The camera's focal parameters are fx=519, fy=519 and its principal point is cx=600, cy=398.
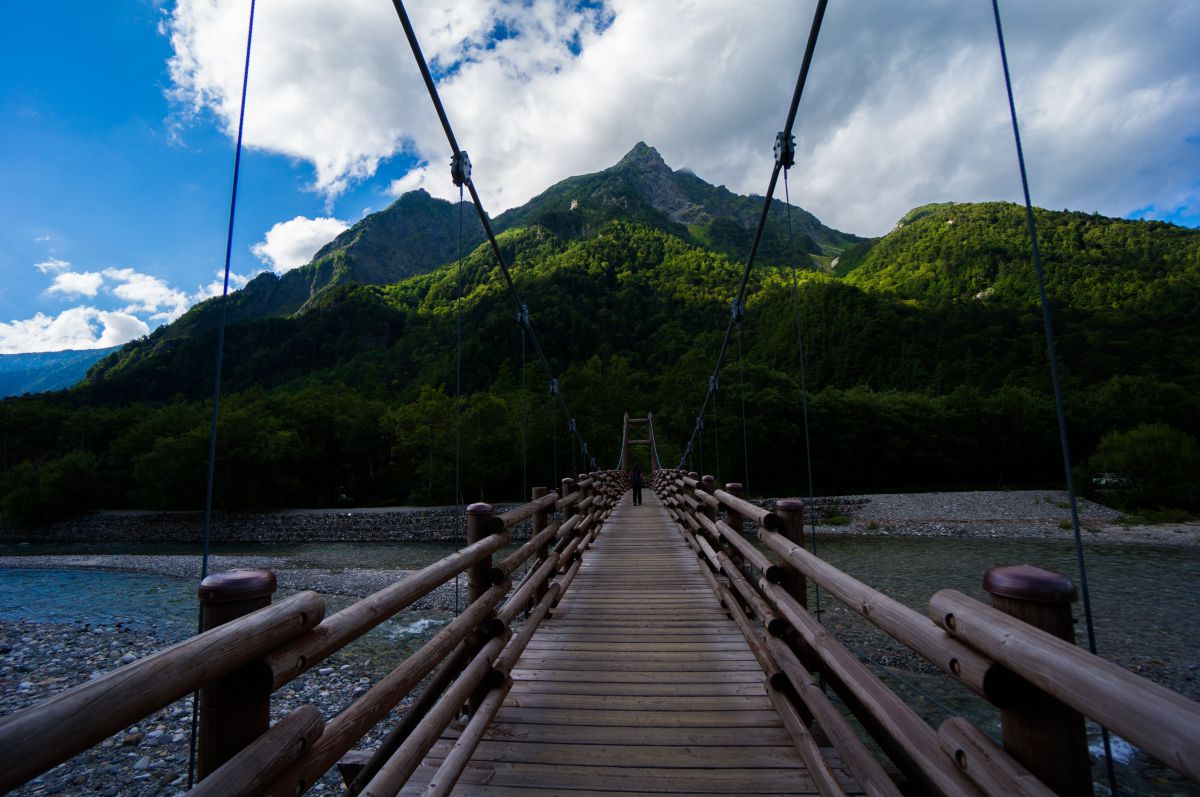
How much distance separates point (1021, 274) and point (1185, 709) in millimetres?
59969

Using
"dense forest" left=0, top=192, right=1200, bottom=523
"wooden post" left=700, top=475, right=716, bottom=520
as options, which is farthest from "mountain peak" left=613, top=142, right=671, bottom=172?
"wooden post" left=700, top=475, right=716, bottom=520

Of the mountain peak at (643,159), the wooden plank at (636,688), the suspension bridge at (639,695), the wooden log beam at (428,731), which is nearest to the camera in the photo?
the suspension bridge at (639,695)

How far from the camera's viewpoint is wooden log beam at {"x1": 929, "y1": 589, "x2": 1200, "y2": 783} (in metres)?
0.60

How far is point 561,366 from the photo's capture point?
5138 cm

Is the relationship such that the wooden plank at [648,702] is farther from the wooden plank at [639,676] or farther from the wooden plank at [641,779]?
the wooden plank at [641,779]

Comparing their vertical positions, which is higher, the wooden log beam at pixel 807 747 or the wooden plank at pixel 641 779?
the wooden log beam at pixel 807 747

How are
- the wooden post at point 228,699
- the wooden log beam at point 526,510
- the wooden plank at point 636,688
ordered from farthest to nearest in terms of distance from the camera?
the wooden log beam at point 526,510 < the wooden plank at point 636,688 < the wooden post at point 228,699

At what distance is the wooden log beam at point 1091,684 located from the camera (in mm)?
602

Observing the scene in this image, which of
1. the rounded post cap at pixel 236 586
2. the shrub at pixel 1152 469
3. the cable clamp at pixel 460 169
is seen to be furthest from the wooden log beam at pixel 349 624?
the shrub at pixel 1152 469

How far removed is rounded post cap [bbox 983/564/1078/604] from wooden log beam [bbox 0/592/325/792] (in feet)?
4.48

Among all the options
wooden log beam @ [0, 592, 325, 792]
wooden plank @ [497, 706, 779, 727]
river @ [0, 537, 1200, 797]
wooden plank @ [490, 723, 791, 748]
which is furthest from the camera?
river @ [0, 537, 1200, 797]

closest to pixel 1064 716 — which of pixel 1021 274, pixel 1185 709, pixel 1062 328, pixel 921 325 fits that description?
pixel 1185 709

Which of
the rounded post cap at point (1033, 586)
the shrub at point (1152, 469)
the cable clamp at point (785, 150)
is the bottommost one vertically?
the shrub at point (1152, 469)

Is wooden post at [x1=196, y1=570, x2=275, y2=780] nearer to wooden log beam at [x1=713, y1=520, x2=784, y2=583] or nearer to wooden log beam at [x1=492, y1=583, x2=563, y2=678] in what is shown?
wooden log beam at [x1=492, y1=583, x2=563, y2=678]
